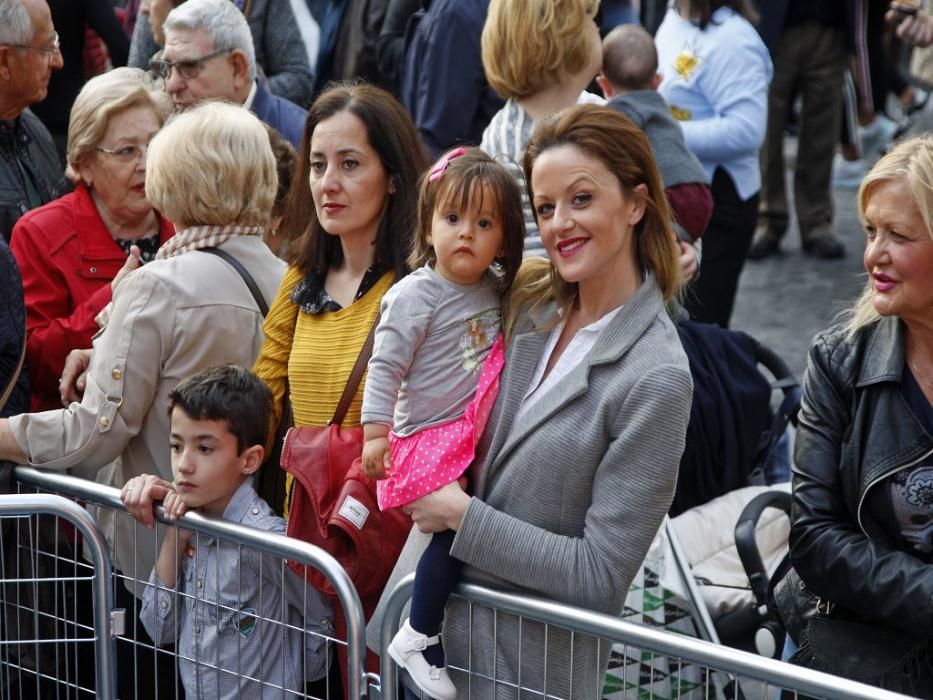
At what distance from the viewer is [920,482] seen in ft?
10.1

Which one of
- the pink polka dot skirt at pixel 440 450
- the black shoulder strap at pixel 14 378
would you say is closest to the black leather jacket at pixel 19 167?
the black shoulder strap at pixel 14 378

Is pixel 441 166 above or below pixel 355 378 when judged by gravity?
above

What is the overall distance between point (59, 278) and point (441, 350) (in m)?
1.60

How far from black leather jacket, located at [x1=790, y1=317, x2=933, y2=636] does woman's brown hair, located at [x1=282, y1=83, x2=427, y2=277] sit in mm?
1054

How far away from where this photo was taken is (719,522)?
472 centimetres

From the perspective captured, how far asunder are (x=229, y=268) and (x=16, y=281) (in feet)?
1.82

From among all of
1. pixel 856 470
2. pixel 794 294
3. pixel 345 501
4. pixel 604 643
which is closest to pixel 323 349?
pixel 345 501

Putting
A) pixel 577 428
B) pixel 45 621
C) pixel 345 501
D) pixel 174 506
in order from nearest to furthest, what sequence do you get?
1. pixel 577 428
2. pixel 345 501
3. pixel 174 506
4. pixel 45 621

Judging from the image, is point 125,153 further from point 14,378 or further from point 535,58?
point 535,58

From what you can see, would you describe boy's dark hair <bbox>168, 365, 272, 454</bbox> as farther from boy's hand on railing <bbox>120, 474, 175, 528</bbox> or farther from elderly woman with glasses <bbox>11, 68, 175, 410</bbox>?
elderly woman with glasses <bbox>11, 68, 175, 410</bbox>

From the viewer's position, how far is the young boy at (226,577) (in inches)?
142

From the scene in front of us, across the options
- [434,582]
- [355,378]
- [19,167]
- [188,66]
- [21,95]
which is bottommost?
[434,582]

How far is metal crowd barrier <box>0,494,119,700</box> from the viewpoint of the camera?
371 cm

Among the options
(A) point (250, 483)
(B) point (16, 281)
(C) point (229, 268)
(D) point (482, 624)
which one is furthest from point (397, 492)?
(B) point (16, 281)
